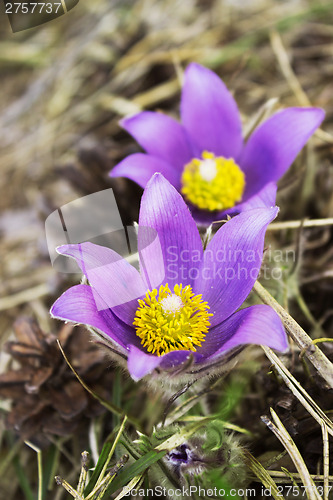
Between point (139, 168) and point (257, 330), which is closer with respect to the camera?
point (257, 330)

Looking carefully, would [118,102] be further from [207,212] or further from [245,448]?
[245,448]

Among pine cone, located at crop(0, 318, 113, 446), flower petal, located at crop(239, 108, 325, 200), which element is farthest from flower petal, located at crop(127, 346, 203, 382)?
flower petal, located at crop(239, 108, 325, 200)

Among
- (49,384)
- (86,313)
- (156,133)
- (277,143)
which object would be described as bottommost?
(49,384)

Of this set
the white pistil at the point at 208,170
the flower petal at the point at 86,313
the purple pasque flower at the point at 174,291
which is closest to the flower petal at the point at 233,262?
the purple pasque flower at the point at 174,291

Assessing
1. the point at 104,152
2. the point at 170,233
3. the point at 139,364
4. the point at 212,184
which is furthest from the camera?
the point at 104,152

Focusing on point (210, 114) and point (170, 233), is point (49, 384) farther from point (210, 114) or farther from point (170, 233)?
point (210, 114)

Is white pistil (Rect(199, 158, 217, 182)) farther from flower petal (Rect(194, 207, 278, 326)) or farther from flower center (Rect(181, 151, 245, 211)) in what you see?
flower petal (Rect(194, 207, 278, 326))

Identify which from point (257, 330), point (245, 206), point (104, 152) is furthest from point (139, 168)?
point (257, 330)
